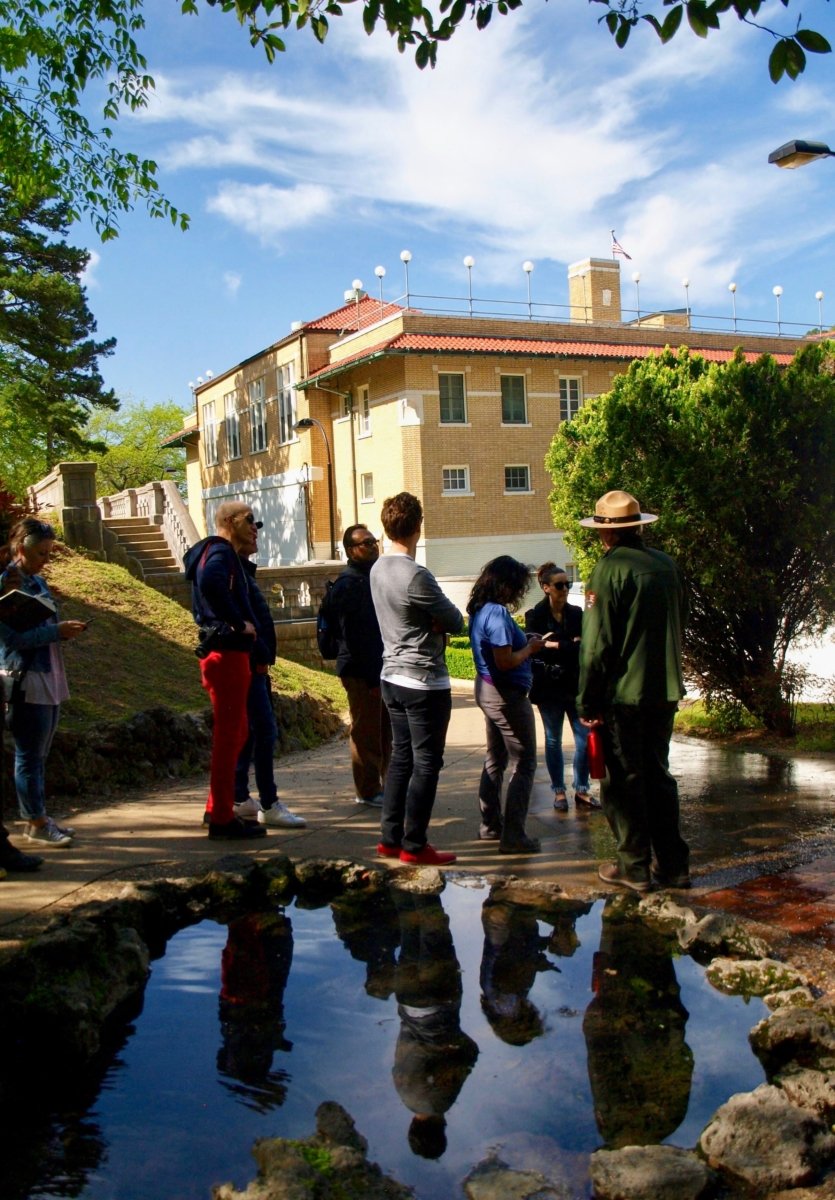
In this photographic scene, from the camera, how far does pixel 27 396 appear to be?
2909 centimetres

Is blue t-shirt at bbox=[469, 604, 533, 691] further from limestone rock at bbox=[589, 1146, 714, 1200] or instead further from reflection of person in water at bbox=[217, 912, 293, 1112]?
limestone rock at bbox=[589, 1146, 714, 1200]

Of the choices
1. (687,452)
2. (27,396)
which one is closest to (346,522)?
(27,396)

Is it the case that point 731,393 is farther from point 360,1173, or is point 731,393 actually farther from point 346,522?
point 346,522

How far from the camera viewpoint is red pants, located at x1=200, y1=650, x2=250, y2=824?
6238mm

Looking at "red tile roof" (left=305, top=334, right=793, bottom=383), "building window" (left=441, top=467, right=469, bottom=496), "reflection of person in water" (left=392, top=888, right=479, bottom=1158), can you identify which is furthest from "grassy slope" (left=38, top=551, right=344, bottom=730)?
"building window" (left=441, top=467, right=469, bottom=496)

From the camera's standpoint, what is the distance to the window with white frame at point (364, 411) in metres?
36.0

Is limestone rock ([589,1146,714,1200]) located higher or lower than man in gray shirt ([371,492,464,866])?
lower

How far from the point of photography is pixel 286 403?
4100 centimetres

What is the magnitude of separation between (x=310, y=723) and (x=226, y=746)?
5.27 m

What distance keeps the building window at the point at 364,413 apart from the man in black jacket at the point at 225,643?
98.2 ft

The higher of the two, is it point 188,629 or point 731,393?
point 731,393

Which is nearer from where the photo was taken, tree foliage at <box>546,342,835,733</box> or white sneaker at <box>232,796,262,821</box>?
white sneaker at <box>232,796,262,821</box>

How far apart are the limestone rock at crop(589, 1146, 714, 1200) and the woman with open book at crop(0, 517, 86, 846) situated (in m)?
4.08

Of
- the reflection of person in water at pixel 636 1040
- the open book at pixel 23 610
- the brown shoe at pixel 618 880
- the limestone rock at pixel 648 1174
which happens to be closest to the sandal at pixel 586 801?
the brown shoe at pixel 618 880
